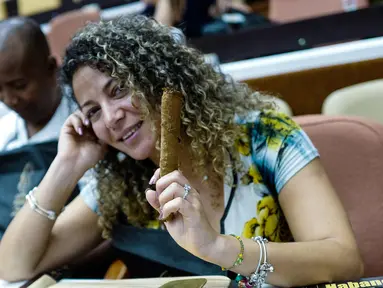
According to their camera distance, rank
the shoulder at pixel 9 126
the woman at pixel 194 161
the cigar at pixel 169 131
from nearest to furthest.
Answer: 1. the cigar at pixel 169 131
2. the woman at pixel 194 161
3. the shoulder at pixel 9 126

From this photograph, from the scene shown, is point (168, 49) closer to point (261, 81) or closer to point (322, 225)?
point (322, 225)

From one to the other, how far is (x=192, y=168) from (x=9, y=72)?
720mm

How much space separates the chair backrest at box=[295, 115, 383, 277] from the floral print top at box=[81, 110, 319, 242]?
0.57ft

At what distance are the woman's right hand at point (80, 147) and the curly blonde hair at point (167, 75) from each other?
12cm

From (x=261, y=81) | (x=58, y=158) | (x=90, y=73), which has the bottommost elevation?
(x=261, y=81)

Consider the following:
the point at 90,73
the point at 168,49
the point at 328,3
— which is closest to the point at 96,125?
the point at 90,73

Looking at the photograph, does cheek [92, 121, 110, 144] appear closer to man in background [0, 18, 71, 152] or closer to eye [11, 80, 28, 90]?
man in background [0, 18, 71, 152]

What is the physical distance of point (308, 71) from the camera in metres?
1.93

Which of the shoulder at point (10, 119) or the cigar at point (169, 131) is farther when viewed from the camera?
the shoulder at point (10, 119)

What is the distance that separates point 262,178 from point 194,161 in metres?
0.14

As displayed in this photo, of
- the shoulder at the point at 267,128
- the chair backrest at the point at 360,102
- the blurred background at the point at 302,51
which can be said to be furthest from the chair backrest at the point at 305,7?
the shoulder at the point at 267,128

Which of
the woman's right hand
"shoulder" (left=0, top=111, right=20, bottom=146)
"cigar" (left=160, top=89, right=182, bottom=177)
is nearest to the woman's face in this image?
the woman's right hand

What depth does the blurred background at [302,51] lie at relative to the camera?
66.2 inches

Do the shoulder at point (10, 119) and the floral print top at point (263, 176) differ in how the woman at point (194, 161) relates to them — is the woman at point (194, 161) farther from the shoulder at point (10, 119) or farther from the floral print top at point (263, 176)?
the shoulder at point (10, 119)
